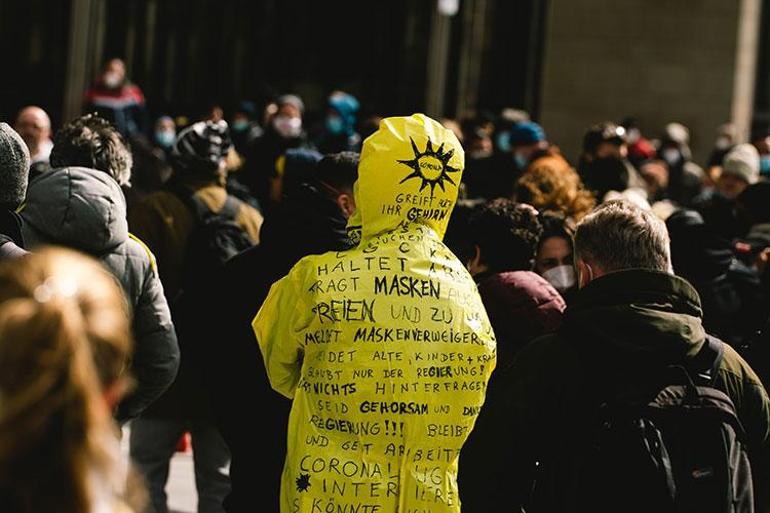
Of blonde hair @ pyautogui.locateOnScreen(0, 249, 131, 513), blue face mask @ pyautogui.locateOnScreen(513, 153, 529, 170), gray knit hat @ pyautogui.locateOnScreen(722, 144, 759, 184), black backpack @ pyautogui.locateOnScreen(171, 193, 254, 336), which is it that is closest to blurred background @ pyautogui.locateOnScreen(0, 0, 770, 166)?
blue face mask @ pyautogui.locateOnScreen(513, 153, 529, 170)

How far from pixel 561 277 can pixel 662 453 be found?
231 cm

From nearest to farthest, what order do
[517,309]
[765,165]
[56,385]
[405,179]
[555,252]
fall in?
[56,385]
[405,179]
[517,309]
[555,252]
[765,165]

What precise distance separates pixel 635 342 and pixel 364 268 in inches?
28.3

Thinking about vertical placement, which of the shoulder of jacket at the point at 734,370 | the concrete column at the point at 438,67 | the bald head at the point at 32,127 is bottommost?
the shoulder of jacket at the point at 734,370

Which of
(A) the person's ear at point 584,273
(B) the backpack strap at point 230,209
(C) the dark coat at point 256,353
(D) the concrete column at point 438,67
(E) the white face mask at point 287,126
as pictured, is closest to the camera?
(A) the person's ear at point 584,273

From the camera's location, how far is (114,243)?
15.8 feet

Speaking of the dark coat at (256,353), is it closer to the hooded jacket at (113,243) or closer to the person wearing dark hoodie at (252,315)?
the person wearing dark hoodie at (252,315)

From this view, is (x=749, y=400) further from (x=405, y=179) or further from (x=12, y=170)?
(x=12, y=170)

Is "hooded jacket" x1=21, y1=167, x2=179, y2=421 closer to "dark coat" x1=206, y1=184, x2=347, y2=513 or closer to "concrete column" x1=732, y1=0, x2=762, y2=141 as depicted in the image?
"dark coat" x1=206, y1=184, x2=347, y2=513

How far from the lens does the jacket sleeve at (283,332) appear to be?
420 cm

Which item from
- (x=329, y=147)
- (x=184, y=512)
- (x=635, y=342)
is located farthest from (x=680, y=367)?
(x=329, y=147)

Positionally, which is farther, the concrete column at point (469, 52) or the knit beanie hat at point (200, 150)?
the concrete column at point (469, 52)

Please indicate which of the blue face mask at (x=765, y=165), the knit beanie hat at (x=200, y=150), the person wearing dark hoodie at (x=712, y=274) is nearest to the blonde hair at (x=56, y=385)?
the person wearing dark hoodie at (x=712, y=274)

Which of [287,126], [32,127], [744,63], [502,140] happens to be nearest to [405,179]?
[32,127]
